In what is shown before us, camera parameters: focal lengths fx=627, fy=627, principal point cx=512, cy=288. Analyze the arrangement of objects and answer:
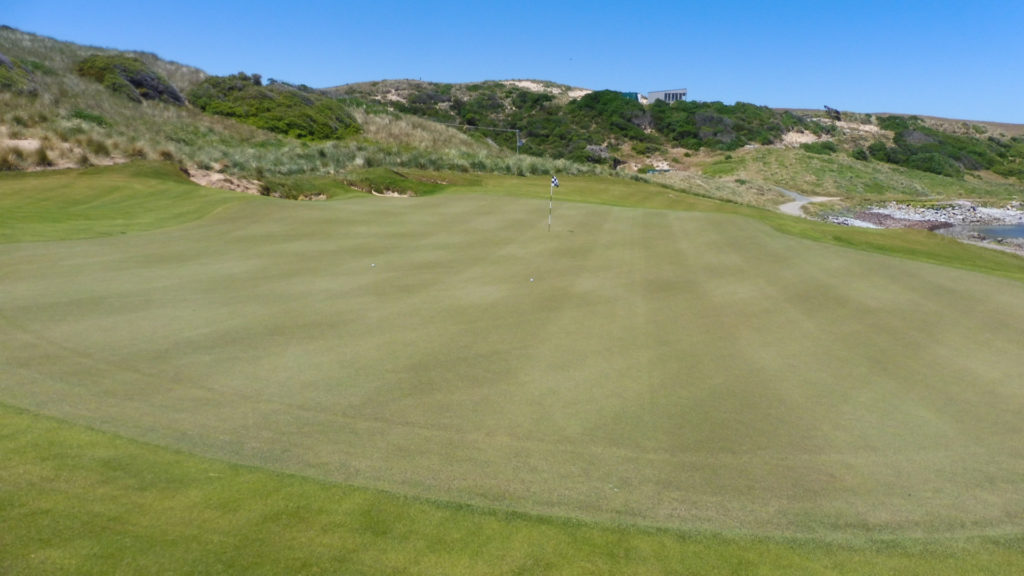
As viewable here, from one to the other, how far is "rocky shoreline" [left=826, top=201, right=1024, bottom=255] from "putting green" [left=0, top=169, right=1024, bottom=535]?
40664 millimetres

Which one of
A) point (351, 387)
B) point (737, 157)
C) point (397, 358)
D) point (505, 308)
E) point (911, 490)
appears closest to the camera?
point (911, 490)

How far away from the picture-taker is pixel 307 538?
13.9ft

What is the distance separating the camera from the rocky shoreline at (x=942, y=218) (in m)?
49.5

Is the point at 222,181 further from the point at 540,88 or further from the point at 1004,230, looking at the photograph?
the point at 540,88

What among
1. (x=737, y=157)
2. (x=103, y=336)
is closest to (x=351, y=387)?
(x=103, y=336)

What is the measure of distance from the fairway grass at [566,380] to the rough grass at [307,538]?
0.09m

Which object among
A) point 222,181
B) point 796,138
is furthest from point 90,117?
point 796,138

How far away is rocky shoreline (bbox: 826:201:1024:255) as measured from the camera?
162ft

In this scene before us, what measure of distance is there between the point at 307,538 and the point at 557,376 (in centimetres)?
382

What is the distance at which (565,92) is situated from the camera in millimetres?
149000

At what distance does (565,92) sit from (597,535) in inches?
6014

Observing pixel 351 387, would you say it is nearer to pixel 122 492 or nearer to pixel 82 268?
pixel 122 492

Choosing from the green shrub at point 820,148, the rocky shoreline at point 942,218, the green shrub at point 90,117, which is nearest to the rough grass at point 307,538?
the green shrub at point 90,117

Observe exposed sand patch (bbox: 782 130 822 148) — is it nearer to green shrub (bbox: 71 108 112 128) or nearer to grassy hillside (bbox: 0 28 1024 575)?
green shrub (bbox: 71 108 112 128)
